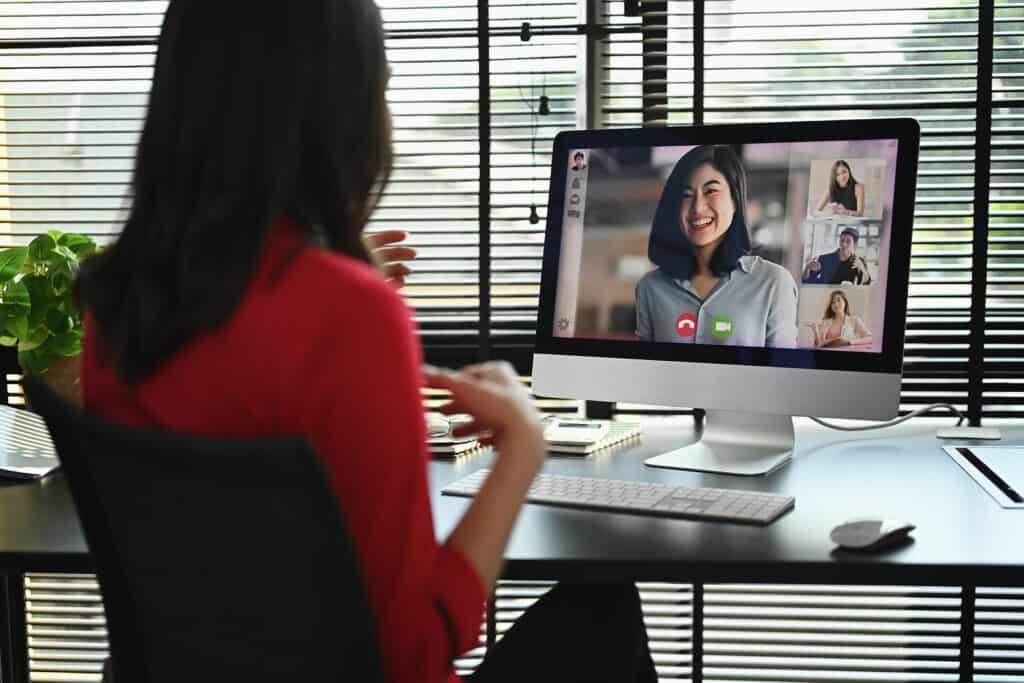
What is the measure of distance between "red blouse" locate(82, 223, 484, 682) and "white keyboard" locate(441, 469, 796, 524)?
1.49ft

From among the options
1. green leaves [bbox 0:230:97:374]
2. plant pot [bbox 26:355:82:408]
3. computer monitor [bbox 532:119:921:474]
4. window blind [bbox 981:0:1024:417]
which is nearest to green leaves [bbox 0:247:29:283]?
green leaves [bbox 0:230:97:374]

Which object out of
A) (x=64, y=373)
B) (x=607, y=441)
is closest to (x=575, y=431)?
(x=607, y=441)

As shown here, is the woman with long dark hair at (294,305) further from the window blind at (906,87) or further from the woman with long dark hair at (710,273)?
the window blind at (906,87)

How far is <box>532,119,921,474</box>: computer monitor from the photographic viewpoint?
5.44 feet

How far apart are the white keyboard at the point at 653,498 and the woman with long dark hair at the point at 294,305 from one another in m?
0.39

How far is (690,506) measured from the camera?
144 centimetres

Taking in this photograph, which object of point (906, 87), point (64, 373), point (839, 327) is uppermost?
point (906, 87)

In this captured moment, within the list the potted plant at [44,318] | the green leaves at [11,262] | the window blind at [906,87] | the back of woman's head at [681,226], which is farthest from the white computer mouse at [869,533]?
the green leaves at [11,262]

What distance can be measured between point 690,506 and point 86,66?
5.60ft

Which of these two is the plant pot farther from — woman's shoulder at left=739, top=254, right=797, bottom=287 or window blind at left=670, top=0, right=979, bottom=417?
window blind at left=670, top=0, right=979, bottom=417

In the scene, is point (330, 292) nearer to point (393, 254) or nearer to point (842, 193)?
point (393, 254)

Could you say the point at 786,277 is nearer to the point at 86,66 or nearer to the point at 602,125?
the point at 602,125

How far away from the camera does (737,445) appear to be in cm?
180

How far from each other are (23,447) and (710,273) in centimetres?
114
